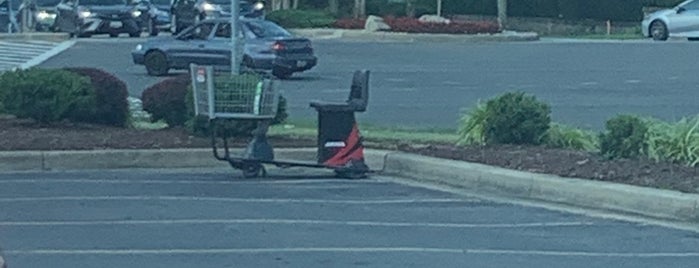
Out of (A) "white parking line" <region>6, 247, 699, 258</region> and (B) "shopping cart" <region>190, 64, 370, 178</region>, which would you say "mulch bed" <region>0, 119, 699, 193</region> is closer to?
(B) "shopping cart" <region>190, 64, 370, 178</region>

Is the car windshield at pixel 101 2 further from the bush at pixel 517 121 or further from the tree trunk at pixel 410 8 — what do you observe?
the bush at pixel 517 121

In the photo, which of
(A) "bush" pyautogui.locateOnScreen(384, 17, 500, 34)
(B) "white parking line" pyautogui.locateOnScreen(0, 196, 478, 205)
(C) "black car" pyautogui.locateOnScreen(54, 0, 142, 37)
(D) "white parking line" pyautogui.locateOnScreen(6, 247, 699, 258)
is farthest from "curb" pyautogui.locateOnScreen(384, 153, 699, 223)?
(C) "black car" pyautogui.locateOnScreen(54, 0, 142, 37)

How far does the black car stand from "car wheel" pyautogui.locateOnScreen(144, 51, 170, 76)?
1326cm

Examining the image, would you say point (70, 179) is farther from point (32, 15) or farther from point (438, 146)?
point (32, 15)

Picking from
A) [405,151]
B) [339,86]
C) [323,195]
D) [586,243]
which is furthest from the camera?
[339,86]

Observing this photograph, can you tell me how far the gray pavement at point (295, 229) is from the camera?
34.3 ft

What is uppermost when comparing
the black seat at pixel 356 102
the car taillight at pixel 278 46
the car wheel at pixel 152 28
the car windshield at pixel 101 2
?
the black seat at pixel 356 102

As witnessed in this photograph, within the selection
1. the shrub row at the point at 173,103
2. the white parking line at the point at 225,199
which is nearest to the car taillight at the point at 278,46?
the shrub row at the point at 173,103

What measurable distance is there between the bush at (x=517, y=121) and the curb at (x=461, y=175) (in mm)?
843

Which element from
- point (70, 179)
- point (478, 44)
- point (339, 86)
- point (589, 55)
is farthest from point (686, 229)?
point (478, 44)

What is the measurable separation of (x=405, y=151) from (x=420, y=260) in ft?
Result: 18.3

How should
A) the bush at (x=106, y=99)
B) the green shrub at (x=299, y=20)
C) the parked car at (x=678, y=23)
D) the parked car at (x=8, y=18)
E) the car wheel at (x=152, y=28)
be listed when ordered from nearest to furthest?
the bush at (x=106, y=99) → the parked car at (x=678, y=23) → the parked car at (x=8, y=18) → the car wheel at (x=152, y=28) → the green shrub at (x=299, y=20)

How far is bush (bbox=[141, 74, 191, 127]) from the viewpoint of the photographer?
1725cm

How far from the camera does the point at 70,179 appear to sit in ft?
48.3
